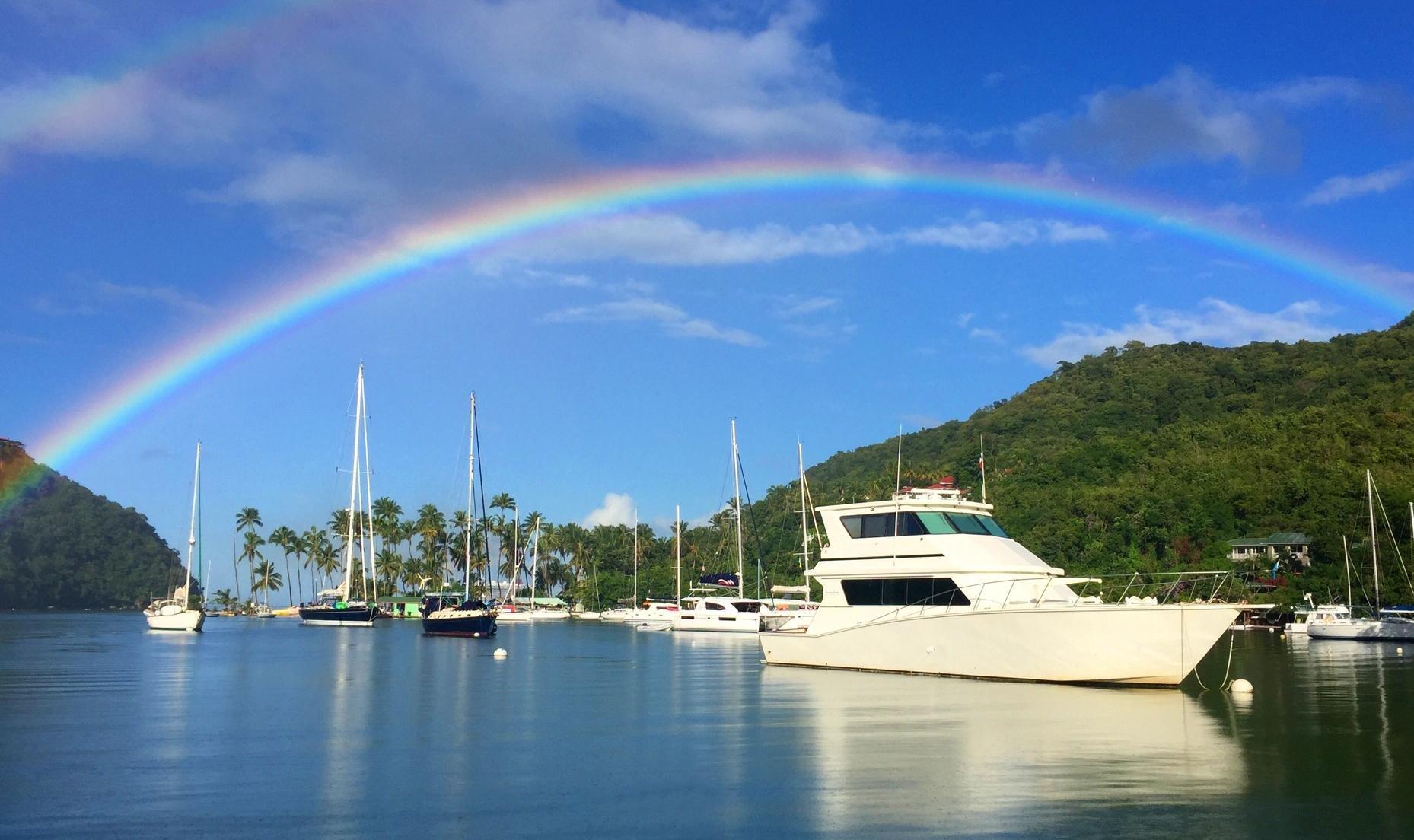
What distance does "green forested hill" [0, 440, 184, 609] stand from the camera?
171 metres

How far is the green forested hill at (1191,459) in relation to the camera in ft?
244

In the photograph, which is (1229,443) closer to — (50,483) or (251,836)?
(251,836)

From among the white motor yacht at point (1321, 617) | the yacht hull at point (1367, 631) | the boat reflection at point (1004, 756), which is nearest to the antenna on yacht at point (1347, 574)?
the white motor yacht at point (1321, 617)

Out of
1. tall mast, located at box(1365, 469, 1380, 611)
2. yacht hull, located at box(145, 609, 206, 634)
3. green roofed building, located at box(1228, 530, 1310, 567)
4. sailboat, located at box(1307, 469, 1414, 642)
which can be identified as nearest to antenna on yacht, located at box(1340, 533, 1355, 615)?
tall mast, located at box(1365, 469, 1380, 611)

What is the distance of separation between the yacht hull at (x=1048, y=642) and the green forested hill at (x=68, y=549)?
587ft

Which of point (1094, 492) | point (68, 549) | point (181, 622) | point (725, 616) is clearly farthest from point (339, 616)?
point (68, 549)

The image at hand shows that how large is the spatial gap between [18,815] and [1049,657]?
21718 mm

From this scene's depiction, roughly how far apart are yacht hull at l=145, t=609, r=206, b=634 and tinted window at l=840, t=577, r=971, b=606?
189ft

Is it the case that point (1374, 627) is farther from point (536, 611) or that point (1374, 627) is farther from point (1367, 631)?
point (536, 611)

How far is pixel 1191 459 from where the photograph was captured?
287 ft

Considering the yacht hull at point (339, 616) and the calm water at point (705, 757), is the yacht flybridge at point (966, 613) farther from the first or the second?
the yacht hull at point (339, 616)

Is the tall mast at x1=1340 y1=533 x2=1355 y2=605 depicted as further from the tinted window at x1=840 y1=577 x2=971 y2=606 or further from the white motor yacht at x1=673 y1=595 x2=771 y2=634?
the tinted window at x1=840 y1=577 x2=971 y2=606

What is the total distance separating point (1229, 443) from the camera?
9038 cm

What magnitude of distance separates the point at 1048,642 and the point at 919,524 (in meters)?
5.07
